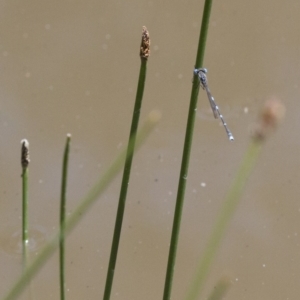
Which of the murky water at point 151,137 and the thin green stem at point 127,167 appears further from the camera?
the murky water at point 151,137

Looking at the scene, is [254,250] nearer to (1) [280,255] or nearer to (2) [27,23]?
(1) [280,255]

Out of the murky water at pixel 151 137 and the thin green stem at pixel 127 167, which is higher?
the murky water at pixel 151 137

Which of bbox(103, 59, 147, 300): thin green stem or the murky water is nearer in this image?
bbox(103, 59, 147, 300): thin green stem

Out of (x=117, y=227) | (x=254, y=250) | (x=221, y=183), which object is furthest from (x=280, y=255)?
(x=117, y=227)

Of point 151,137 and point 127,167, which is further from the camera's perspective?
point 151,137

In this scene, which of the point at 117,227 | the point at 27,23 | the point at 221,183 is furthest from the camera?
the point at 27,23

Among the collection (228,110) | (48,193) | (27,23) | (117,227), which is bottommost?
(117,227)

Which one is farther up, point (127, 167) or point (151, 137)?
point (151, 137)

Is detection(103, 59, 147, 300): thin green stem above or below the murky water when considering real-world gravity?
below
